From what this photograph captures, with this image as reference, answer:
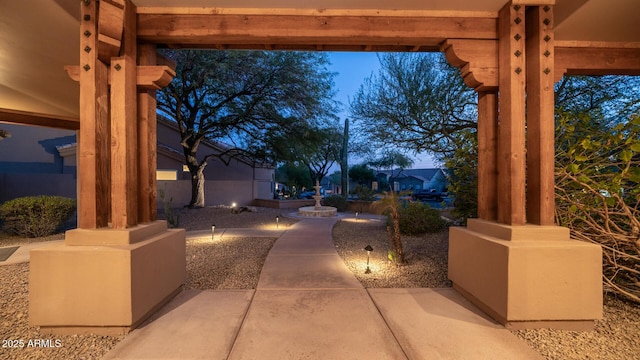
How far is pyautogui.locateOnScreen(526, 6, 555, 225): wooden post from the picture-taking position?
2959 mm

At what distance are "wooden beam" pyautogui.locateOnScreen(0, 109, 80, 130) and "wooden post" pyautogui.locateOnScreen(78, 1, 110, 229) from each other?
258 inches

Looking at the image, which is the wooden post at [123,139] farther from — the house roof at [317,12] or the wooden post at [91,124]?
the house roof at [317,12]

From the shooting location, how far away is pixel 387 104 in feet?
27.9

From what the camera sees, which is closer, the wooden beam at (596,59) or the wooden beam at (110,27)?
the wooden beam at (110,27)

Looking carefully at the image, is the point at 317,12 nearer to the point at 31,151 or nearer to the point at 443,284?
the point at 443,284

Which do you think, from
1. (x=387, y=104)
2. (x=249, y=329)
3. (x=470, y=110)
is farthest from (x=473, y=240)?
(x=387, y=104)

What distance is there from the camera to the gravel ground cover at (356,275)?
2.34 metres

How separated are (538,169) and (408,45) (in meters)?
2.34

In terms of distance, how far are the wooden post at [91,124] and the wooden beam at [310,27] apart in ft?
1.76

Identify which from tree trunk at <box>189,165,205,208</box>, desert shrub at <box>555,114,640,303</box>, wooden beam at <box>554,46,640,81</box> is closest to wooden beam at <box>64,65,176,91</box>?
desert shrub at <box>555,114,640,303</box>

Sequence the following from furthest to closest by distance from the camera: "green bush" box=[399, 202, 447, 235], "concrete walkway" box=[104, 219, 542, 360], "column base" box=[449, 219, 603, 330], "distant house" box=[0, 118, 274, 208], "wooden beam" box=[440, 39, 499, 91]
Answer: "distant house" box=[0, 118, 274, 208] → "green bush" box=[399, 202, 447, 235] → "wooden beam" box=[440, 39, 499, 91] → "column base" box=[449, 219, 603, 330] → "concrete walkway" box=[104, 219, 542, 360]

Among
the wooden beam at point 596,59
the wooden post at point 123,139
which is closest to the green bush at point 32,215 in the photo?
the wooden post at point 123,139

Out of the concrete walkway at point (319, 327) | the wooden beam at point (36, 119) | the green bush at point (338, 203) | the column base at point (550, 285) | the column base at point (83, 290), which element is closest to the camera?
the concrete walkway at point (319, 327)

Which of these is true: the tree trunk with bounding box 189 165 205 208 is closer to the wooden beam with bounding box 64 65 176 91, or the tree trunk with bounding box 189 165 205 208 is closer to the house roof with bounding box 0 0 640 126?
the house roof with bounding box 0 0 640 126
